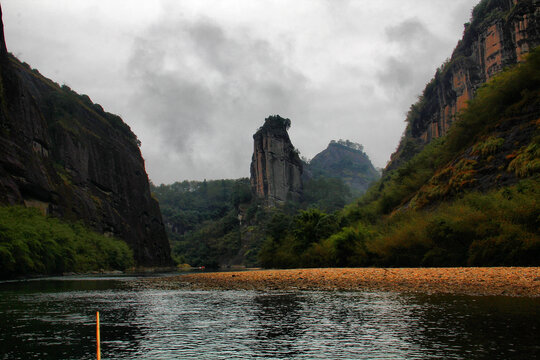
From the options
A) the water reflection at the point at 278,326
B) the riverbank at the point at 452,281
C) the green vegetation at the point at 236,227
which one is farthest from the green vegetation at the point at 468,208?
the green vegetation at the point at 236,227

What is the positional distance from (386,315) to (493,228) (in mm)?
17267

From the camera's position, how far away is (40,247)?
151ft

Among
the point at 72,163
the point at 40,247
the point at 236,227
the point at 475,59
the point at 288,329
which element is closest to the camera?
the point at 288,329

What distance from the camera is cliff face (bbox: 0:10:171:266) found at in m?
63.3

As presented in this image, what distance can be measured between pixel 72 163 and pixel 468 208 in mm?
86284

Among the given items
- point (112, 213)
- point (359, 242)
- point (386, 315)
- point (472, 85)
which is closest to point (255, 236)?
point (112, 213)

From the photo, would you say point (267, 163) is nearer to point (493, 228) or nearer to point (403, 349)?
point (493, 228)

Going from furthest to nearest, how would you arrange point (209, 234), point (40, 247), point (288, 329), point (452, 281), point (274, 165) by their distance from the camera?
point (274, 165)
point (209, 234)
point (40, 247)
point (452, 281)
point (288, 329)

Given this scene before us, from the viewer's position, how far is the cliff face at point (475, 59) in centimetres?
6806

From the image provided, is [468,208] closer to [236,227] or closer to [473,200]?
[473,200]

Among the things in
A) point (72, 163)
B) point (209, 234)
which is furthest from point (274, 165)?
point (72, 163)

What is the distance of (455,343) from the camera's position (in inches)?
348

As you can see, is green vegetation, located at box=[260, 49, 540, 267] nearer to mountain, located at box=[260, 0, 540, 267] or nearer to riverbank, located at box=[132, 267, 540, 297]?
mountain, located at box=[260, 0, 540, 267]

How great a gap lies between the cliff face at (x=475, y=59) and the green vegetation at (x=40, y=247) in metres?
52.3
